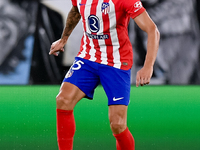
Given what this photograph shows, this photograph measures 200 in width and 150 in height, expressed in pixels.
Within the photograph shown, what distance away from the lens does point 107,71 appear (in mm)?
2602

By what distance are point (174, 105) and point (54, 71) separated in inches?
122

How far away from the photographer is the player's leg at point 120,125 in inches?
98.1

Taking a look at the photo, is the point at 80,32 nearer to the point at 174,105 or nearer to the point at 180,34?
the point at 180,34

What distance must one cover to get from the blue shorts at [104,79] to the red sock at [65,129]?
0.22m

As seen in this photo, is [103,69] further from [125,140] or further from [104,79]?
[125,140]

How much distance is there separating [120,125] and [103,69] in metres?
0.43

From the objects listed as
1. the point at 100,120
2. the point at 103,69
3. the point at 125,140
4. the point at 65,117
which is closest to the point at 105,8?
the point at 103,69

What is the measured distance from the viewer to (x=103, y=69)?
2605mm

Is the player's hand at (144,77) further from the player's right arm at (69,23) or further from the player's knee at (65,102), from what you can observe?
the player's right arm at (69,23)

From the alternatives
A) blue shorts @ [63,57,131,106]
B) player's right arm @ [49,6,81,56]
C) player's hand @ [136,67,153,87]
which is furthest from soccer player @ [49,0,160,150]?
player's hand @ [136,67,153,87]

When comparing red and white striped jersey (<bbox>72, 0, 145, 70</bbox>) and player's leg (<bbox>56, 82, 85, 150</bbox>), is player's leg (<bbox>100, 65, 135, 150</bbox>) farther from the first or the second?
player's leg (<bbox>56, 82, 85, 150</bbox>)

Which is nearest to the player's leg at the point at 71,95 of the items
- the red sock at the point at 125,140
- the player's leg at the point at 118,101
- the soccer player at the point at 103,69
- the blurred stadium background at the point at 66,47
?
the soccer player at the point at 103,69

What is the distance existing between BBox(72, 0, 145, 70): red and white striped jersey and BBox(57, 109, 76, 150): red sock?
1.53ft

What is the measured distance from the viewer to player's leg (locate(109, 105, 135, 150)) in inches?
98.1
